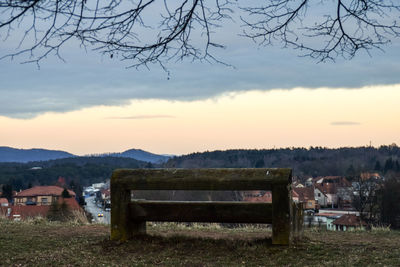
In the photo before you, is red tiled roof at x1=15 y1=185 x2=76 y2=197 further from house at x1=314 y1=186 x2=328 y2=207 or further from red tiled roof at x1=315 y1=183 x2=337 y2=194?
red tiled roof at x1=315 y1=183 x2=337 y2=194

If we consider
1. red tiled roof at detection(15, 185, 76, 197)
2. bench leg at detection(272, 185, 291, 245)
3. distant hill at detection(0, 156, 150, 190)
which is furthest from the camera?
distant hill at detection(0, 156, 150, 190)

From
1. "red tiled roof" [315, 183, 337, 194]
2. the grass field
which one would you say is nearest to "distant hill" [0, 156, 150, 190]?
"red tiled roof" [315, 183, 337, 194]

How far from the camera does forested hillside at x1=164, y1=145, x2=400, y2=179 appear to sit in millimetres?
125769

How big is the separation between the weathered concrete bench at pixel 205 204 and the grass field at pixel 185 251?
0.29 metres

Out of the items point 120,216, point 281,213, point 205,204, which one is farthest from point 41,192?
point 281,213

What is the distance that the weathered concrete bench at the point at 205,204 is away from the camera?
7066mm

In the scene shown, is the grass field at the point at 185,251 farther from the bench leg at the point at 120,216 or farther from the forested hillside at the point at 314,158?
the forested hillside at the point at 314,158

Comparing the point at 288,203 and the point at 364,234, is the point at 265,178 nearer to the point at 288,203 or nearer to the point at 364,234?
the point at 288,203

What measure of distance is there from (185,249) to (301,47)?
10.1ft

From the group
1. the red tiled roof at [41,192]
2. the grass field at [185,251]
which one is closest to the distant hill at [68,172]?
the red tiled roof at [41,192]

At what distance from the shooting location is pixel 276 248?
6.96 m

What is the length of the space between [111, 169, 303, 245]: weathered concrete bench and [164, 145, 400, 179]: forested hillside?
111 meters

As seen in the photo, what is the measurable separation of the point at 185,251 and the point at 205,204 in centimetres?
74

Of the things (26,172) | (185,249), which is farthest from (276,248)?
(26,172)
